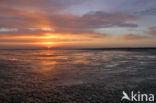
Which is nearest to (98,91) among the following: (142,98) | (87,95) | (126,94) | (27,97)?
(87,95)

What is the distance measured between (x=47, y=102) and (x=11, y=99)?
1.89 metres

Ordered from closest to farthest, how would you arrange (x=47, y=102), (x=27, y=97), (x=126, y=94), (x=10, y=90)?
(x=47, y=102) < (x=27, y=97) < (x=126, y=94) < (x=10, y=90)

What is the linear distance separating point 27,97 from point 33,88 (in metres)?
1.45

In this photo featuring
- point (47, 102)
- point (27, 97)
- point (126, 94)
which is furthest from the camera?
point (126, 94)

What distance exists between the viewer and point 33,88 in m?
8.42

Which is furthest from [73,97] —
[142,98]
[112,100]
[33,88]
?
[142,98]

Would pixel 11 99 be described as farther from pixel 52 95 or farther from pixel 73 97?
pixel 73 97

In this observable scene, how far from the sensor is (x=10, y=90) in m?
8.02

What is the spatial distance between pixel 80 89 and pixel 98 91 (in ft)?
3.74

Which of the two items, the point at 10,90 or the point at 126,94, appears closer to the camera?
the point at 126,94

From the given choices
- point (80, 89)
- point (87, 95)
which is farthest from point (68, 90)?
point (87, 95)

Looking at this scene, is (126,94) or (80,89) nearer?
(126,94)

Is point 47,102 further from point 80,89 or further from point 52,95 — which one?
point 80,89

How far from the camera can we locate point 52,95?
7312 mm
